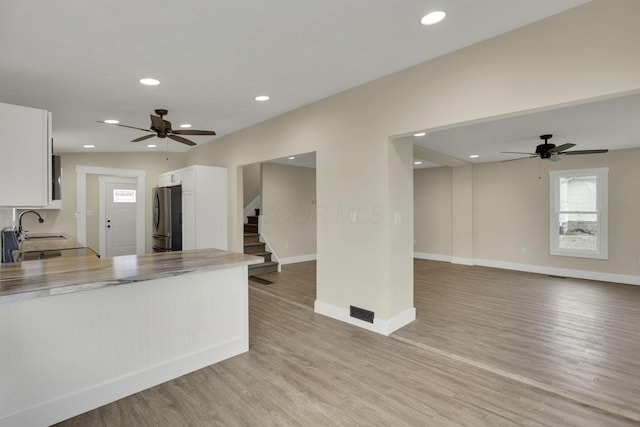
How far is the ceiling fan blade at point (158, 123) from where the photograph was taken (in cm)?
332

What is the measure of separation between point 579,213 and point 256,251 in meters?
6.26

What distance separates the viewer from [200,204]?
5250 millimetres

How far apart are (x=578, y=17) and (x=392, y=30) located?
1.17 metres

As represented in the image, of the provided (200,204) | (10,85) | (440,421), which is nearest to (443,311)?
(440,421)

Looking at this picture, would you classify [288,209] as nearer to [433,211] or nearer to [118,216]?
[433,211]

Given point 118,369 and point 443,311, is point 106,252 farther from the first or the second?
point 443,311

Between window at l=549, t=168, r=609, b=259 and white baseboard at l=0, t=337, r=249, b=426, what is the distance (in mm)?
6397

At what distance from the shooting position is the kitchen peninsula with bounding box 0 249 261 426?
184 cm

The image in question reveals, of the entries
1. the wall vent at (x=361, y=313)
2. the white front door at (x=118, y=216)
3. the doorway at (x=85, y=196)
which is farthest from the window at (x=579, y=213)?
the white front door at (x=118, y=216)

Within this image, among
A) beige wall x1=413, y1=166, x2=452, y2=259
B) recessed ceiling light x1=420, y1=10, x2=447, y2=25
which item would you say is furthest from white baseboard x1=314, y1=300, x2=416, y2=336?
beige wall x1=413, y1=166, x2=452, y2=259

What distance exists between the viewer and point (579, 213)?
19.7 ft

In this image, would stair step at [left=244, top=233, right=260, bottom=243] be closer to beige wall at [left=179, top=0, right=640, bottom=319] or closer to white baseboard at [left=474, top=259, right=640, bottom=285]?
beige wall at [left=179, top=0, right=640, bottom=319]

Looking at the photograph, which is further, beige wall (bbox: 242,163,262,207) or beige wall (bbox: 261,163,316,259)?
beige wall (bbox: 242,163,262,207)

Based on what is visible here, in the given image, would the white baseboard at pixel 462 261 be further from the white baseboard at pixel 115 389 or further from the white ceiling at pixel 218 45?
the white baseboard at pixel 115 389
